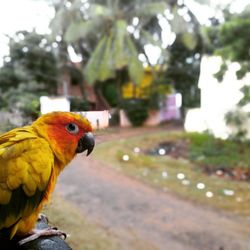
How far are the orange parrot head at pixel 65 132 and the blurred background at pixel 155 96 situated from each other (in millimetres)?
515

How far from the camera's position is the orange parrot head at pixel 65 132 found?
0.52 m

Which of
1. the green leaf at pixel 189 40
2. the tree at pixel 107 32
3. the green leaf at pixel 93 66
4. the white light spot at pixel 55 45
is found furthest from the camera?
the green leaf at pixel 189 40

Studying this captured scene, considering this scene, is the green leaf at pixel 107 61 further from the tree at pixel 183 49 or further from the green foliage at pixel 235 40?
the green foliage at pixel 235 40

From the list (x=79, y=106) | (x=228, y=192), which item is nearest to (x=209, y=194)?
(x=228, y=192)

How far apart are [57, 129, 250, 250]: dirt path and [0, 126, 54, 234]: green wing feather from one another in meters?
0.67

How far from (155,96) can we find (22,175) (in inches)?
107

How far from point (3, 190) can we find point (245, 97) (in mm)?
2165

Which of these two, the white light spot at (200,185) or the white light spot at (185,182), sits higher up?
the white light spot at (185,182)

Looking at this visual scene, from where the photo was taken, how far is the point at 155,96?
316 centimetres

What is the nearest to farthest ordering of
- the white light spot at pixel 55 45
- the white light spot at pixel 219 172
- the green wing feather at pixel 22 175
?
the green wing feather at pixel 22 175 → the white light spot at pixel 55 45 → the white light spot at pixel 219 172

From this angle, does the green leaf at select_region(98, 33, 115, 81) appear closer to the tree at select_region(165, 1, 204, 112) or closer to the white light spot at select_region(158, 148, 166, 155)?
the tree at select_region(165, 1, 204, 112)

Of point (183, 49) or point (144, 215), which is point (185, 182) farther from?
point (183, 49)

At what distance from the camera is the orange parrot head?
1.70 ft

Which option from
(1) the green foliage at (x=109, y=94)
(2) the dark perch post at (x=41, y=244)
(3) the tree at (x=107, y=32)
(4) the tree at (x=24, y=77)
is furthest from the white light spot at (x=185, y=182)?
(2) the dark perch post at (x=41, y=244)
